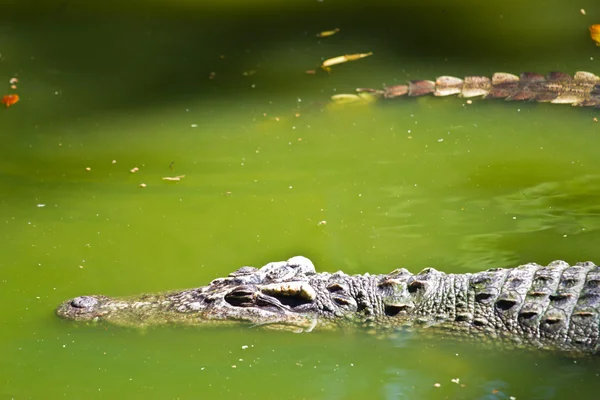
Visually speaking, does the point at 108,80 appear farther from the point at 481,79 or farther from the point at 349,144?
the point at 481,79

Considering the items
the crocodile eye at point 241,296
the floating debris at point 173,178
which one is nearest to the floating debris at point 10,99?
the floating debris at point 173,178

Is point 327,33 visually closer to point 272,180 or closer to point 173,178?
point 272,180

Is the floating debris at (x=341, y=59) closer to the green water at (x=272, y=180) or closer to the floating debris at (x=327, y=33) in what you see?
the green water at (x=272, y=180)

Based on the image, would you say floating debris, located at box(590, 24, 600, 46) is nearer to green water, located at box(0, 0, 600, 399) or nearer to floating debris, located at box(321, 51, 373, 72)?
green water, located at box(0, 0, 600, 399)

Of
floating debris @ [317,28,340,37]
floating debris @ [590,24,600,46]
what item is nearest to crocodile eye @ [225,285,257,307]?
floating debris @ [317,28,340,37]

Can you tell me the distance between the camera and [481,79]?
6207 millimetres

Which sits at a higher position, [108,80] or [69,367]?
[108,80]

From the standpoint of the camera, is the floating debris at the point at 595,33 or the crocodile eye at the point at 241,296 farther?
the floating debris at the point at 595,33

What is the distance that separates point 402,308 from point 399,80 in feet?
8.91

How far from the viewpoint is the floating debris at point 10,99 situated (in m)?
6.58

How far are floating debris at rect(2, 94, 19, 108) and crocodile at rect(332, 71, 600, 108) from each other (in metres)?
2.48

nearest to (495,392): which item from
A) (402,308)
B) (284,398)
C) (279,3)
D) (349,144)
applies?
(402,308)

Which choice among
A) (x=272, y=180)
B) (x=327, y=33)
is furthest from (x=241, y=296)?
(x=327, y=33)

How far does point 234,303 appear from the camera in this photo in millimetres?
4383
